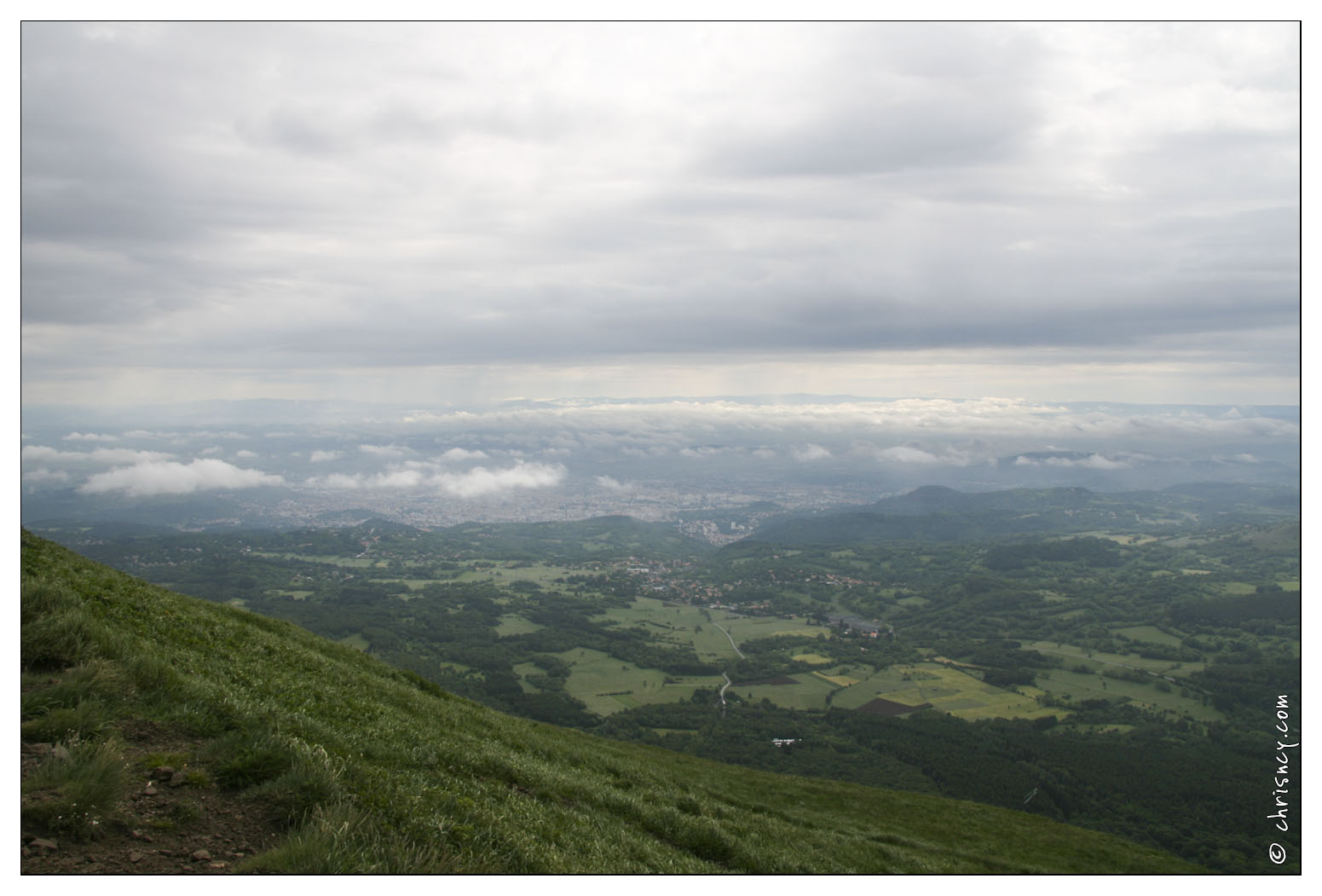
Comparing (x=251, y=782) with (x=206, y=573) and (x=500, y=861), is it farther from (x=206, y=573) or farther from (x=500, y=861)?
(x=206, y=573)

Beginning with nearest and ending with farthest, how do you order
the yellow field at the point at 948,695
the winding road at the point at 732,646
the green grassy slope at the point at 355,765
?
the green grassy slope at the point at 355,765 → the yellow field at the point at 948,695 → the winding road at the point at 732,646

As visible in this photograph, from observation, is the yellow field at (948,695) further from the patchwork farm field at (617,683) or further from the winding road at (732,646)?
the patchwork farm field at (617,683)

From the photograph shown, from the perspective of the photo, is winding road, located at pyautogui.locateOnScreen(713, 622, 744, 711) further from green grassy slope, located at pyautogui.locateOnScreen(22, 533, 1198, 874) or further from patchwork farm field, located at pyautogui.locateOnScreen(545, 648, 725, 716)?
green grassy slope, located at pyautogui.locateOnScreen(22, 533, 1198, 874)

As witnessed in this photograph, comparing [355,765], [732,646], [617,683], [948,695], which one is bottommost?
[732,646]

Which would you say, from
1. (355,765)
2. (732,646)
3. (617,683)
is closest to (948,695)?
(732,646)

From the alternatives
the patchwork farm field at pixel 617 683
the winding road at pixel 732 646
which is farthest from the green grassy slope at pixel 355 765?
the winding road at pixel 732 646

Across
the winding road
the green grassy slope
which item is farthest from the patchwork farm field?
the green grassy slope

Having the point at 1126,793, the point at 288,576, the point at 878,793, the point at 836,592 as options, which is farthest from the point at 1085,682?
the point at 288,576

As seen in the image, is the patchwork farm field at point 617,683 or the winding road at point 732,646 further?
the winding road at point 732,646

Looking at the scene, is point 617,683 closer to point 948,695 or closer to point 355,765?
point 948,695
